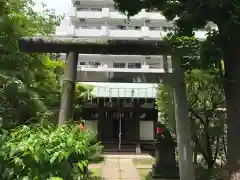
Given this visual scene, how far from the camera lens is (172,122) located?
1013cm

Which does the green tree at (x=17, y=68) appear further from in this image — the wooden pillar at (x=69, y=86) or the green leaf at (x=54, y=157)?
the green leaf at (x=54, y=157)

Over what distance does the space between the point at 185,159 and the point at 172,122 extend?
12.5 feet

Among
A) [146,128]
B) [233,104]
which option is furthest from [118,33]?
[233,104]

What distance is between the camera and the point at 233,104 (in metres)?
5.16

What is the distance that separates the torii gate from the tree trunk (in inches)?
46.3

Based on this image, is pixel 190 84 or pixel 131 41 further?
pixel 190 84

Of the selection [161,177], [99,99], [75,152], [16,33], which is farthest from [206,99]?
A: [99,99]

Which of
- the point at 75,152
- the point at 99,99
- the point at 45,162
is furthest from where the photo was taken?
the point at 99,99

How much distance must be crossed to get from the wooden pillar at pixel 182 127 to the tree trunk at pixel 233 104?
1.21 m

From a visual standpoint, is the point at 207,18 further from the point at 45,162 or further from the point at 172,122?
the point at 172,122

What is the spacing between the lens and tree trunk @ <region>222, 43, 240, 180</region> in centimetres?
502

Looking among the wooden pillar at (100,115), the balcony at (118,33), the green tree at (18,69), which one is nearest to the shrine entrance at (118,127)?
the wooden pillar at (100,115)

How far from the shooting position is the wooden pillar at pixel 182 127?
6.31 m

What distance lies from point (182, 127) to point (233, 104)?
1.53 m
